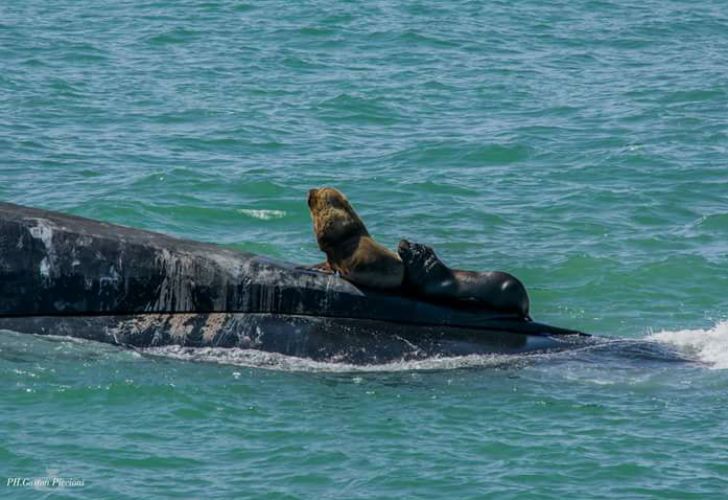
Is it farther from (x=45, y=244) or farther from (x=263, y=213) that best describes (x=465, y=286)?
(x=263, y=213)

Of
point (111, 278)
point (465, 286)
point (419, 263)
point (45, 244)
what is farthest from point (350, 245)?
point (45, 244)

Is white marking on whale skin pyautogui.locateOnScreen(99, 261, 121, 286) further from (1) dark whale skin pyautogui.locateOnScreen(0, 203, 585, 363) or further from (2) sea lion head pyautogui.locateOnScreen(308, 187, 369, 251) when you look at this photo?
(2) sea lion head pyautogui.locateOnScreen(308, 187, 369, 251)

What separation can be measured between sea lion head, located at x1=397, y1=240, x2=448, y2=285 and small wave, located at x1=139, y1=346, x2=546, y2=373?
2.47 feet

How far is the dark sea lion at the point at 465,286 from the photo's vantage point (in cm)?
1477

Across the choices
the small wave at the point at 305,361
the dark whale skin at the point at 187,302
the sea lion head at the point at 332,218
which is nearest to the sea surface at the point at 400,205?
the small wave at the point at 305,361

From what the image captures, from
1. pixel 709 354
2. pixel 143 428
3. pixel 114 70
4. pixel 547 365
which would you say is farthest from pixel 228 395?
pixel 114 70

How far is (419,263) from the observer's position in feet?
48.2

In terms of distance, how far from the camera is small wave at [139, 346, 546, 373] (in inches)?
564

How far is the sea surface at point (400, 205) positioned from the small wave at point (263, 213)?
0.06 meters

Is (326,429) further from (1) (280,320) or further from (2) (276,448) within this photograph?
(1) (280,320)

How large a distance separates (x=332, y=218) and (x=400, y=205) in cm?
708

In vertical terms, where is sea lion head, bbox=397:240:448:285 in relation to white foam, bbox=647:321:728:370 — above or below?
above

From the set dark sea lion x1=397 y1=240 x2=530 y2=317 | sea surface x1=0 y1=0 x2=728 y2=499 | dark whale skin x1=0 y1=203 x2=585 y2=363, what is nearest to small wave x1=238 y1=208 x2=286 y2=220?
sea surface x1=0 y1=0 x2=728 y2=499

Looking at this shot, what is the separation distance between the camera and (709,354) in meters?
15.1
